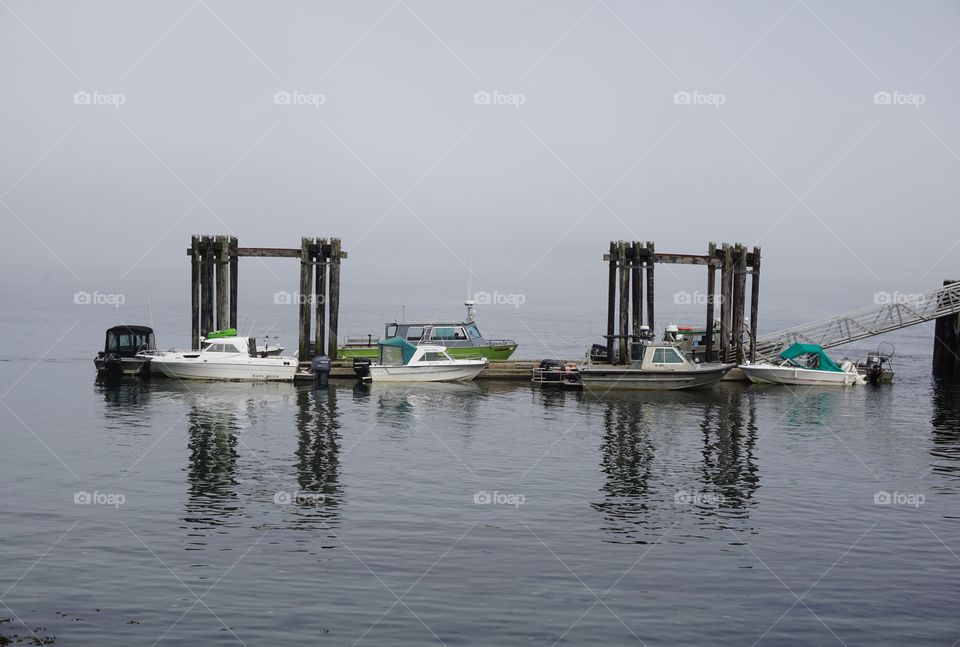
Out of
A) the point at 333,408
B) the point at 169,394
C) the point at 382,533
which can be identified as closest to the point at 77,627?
the point at 382,533

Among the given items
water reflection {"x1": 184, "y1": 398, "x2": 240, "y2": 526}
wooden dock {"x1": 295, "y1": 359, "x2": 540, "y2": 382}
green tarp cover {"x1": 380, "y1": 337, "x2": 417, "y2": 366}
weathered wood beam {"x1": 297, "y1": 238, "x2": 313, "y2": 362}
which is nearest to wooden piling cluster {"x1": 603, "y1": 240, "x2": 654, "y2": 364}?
wooden dock {"x1": 295, "y1": 359, "x2": 540, "y2": 382}

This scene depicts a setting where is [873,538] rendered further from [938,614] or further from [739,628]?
[739,628]

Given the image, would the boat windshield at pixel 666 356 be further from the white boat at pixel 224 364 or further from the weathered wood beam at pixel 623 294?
the white boat at pixel 224 364

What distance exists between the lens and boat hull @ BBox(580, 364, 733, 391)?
41.6 m

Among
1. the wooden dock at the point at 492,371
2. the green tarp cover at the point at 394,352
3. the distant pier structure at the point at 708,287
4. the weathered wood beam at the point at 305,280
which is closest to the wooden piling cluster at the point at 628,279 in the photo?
the distant pier structure at the point at 708,287

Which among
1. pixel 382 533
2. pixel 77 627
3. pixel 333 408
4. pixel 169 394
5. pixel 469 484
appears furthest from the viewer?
pixel 169 394

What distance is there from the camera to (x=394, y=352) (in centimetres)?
4362

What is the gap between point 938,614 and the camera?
48.6ft

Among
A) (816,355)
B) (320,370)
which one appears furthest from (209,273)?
(816,355)

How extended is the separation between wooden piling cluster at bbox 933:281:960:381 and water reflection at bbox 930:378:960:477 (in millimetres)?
4598

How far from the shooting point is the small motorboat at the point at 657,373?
136 feet

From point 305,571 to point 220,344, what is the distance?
91.0 ft

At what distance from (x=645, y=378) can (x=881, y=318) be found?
14.6 metres

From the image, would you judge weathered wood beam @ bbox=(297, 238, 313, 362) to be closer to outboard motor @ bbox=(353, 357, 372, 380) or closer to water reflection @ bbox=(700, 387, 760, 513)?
outboard motor @ bbox=(353, 357, 372, 380)
